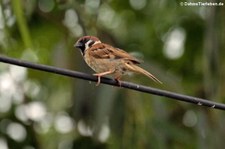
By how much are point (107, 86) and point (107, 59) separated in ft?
3.85

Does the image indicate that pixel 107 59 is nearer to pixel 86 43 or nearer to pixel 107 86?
pixel 86 43

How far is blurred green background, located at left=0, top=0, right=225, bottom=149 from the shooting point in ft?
17.9

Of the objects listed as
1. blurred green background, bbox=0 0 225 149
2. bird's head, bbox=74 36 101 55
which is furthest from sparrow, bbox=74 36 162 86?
blurred green background, bbox=0 0 225 149

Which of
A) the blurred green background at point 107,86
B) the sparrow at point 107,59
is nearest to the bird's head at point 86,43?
the sparrow at point 107,59

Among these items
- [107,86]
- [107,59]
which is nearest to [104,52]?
[107,59]

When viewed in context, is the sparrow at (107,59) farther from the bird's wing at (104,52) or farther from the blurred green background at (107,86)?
the blurred green background at (107,86)

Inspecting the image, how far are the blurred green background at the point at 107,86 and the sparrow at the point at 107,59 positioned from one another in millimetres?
567

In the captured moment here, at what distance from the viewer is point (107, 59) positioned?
4340 millimetres

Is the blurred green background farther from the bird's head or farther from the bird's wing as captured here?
the bird's wing

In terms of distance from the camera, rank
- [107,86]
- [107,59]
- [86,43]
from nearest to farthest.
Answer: [107,59] < [86,43] < [107,86]

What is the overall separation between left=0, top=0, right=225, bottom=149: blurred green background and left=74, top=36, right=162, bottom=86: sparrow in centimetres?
57

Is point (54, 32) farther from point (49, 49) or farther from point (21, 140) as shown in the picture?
point (21, 140)

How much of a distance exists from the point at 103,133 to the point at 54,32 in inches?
40.7

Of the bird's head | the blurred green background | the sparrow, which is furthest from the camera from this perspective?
the blurred green background
